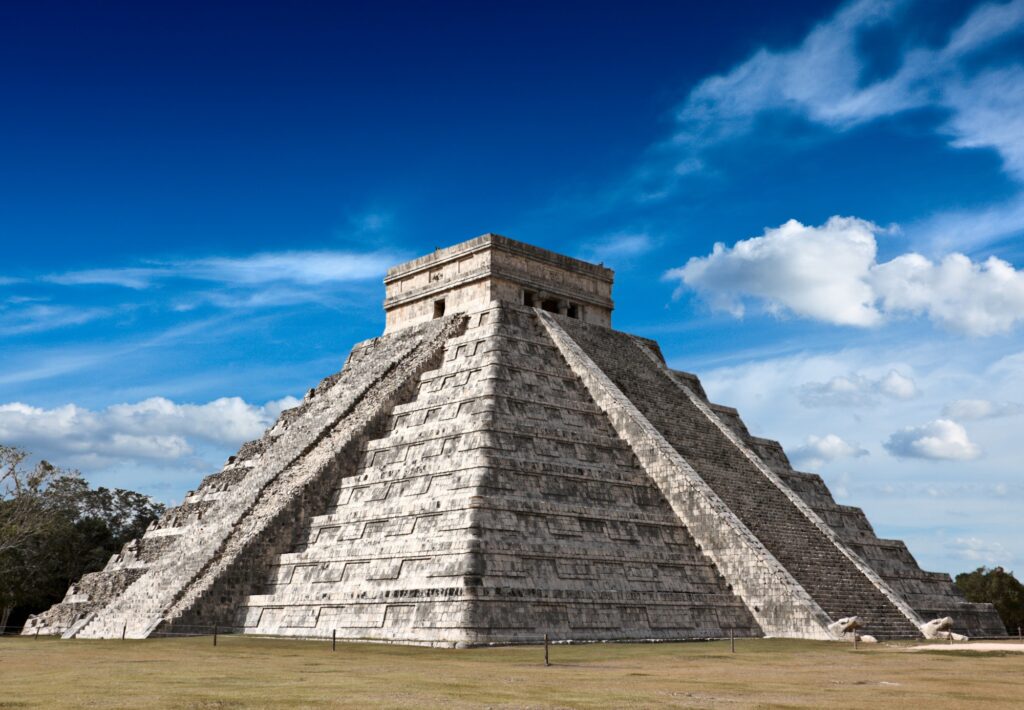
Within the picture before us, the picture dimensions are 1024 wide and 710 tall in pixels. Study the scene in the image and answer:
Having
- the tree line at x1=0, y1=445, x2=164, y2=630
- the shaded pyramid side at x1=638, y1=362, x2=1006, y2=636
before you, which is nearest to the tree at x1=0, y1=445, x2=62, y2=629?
the tree line at x1=0, y1=445, x2=164, y2=630

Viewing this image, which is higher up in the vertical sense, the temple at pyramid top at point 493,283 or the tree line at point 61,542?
the temple at pyramid top at point 493,283

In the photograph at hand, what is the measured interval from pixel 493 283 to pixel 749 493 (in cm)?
1024

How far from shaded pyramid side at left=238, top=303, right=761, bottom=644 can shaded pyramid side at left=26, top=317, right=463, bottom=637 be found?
3.61ft

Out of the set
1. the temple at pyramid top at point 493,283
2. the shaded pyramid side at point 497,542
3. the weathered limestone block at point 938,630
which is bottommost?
the weathered limestone block at point 938,630

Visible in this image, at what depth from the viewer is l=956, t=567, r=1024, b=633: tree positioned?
48969 millimetres

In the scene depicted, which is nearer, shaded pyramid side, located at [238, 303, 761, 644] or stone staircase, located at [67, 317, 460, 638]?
shaded pyramid side, located at [238, 303, 761, 644]

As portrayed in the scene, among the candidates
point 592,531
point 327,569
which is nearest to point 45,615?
point 327,569

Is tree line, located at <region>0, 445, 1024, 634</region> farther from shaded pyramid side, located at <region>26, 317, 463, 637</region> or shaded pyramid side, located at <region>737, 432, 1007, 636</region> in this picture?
shaded pyramid side, located at <region>737, 432, 1007, 636</region>

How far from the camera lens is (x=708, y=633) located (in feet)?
75.0

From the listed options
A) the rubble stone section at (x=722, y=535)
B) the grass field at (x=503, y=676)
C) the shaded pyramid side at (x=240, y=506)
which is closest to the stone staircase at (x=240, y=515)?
the shaded pyramid side at (x=240, y=506)

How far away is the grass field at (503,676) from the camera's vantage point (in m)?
11.6

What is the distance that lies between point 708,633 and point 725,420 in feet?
38.4

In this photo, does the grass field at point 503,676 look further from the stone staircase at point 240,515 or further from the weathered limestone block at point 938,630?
the weathered limestone block at point 938,630

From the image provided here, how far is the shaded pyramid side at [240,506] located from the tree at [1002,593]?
31477 mm
